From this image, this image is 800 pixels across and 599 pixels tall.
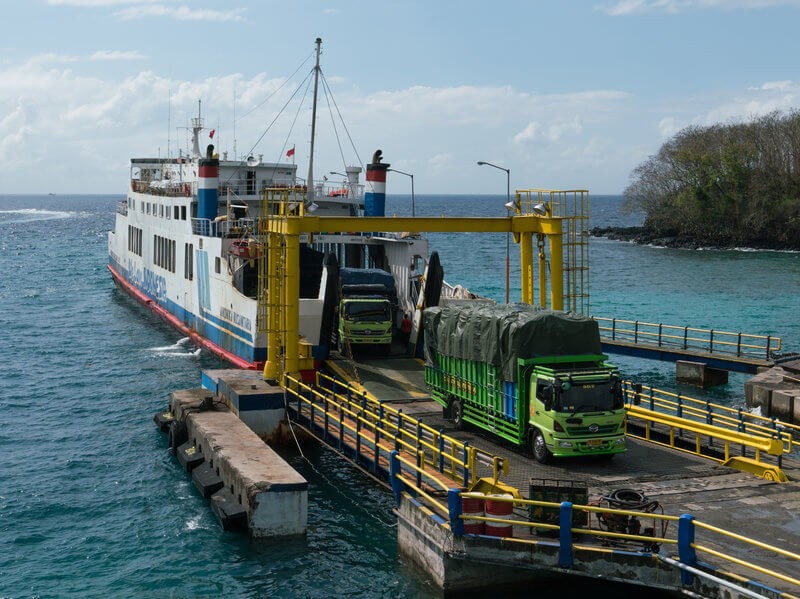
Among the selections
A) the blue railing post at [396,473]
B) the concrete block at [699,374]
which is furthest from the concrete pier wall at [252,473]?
the concrete block at [699,374]

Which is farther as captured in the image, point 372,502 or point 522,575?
point 372,502

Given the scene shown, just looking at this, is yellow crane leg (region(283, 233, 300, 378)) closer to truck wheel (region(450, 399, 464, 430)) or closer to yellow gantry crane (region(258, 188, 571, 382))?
yellow gantry crane (region(258, 188, 571, 382))

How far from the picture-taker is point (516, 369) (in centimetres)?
2083

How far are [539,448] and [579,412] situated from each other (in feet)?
4.44

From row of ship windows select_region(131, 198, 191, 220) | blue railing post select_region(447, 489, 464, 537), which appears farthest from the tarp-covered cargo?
row of ship windows select_region(131, 198, 191, 220)

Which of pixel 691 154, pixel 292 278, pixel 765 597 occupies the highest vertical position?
pixel 691 154

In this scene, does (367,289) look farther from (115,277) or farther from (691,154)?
(691,154)

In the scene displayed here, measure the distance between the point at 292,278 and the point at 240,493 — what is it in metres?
7.93

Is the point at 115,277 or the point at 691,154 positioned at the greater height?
the point at 691,154

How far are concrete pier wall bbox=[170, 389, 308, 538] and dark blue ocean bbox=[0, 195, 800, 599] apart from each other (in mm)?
576

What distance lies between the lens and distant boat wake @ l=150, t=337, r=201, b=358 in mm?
42531

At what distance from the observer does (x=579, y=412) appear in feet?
64.0

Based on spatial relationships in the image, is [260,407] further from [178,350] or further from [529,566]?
[178,350]

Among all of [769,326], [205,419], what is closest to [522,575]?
[205,419]
